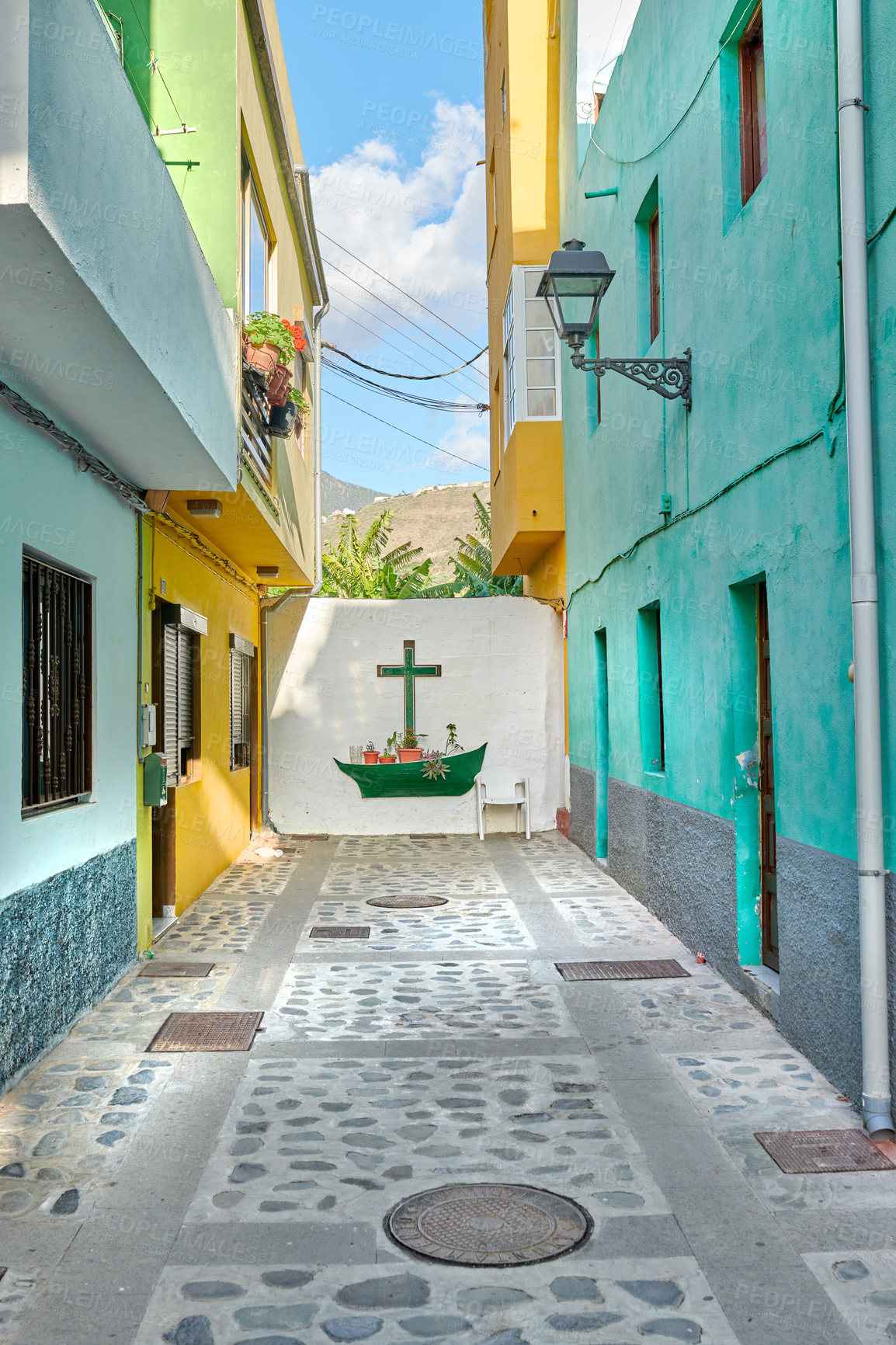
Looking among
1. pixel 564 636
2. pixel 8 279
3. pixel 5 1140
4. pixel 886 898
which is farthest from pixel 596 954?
pixel 564 636

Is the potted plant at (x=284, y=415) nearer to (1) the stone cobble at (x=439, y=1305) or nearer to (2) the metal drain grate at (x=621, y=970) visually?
(2) the metal drain grate at (x=621, y=970)

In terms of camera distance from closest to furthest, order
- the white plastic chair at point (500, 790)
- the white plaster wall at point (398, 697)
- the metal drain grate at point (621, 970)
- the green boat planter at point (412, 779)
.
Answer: the metal drain grate at point (621, 970) → the white plastic chair at point (500, 790) → the green boat planter at point (412, 779) → the white plaster wall at point (398, 697)

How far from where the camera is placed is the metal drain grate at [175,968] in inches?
278

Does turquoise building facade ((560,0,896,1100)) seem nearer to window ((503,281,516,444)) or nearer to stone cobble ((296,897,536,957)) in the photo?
stone cobble ((296,897,536,957))

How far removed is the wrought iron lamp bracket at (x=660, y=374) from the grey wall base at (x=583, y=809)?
538cm

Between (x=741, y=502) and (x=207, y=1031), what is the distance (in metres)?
4.14

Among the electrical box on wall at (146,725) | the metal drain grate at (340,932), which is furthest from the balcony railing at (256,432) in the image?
the metal drain grate at (340,932)

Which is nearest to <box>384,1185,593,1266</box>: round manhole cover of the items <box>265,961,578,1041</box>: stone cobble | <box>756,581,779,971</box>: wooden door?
<box>265,961,578,1041</box>: stone cobble

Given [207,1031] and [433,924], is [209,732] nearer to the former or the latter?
[433,924]

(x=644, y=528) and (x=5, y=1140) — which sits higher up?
(x=644, y=528)

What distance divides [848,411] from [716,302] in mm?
2459

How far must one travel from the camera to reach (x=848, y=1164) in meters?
3.98

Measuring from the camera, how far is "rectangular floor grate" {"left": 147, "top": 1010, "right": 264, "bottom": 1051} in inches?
218

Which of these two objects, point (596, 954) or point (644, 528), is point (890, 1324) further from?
point (644, 528)
